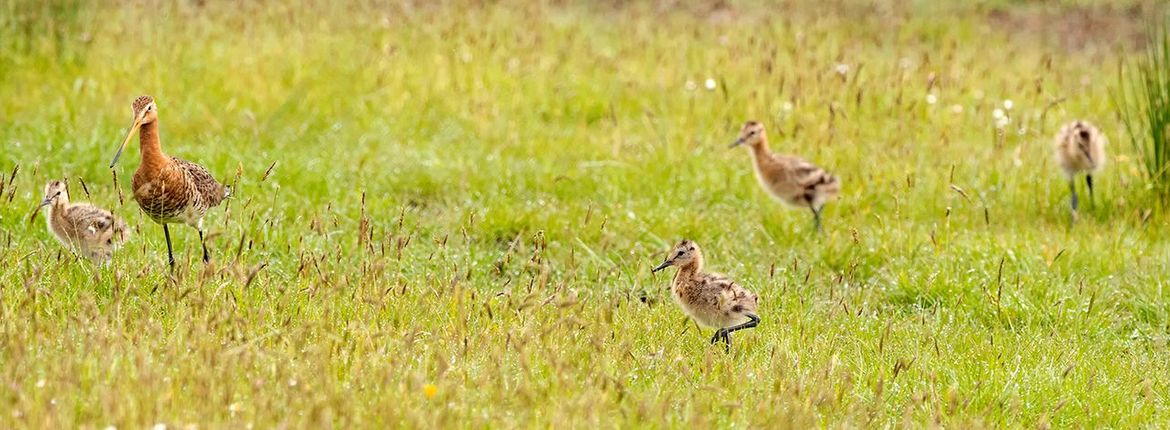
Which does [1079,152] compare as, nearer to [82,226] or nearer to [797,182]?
[797,182]

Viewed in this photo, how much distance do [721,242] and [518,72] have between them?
3937 mm

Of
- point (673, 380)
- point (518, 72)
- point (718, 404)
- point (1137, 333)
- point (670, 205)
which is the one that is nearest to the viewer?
point (718, 404)

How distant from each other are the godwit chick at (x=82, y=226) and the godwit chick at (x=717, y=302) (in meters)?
2.83

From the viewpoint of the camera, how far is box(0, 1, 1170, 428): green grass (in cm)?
533

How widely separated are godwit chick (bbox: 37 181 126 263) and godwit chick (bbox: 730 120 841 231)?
13.8 feet

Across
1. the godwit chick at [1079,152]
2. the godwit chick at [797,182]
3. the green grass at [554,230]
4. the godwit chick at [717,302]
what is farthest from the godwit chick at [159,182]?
the godwit chick at [1079,152]

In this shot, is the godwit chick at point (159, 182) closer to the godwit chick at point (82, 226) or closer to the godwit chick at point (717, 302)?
the godwit chick at point (82, 226)

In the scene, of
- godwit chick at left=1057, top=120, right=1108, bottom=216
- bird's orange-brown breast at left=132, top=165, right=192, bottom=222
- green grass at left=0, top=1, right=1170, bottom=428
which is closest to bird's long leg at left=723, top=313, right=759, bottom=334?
green grass at left=0, top=1, right=1170, bottom=428

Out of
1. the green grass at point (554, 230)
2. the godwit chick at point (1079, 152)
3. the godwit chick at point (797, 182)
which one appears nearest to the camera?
the green grass at point (554, 230)

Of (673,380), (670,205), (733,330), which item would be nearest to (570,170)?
(670,205)

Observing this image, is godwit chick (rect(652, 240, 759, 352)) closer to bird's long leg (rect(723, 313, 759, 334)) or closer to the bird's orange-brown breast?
bird's long leg (rect(723, 313, 759, 334))

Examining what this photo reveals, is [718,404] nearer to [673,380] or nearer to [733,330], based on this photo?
[673,380]

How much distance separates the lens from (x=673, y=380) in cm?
579

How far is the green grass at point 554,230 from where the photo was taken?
533 centimetres
